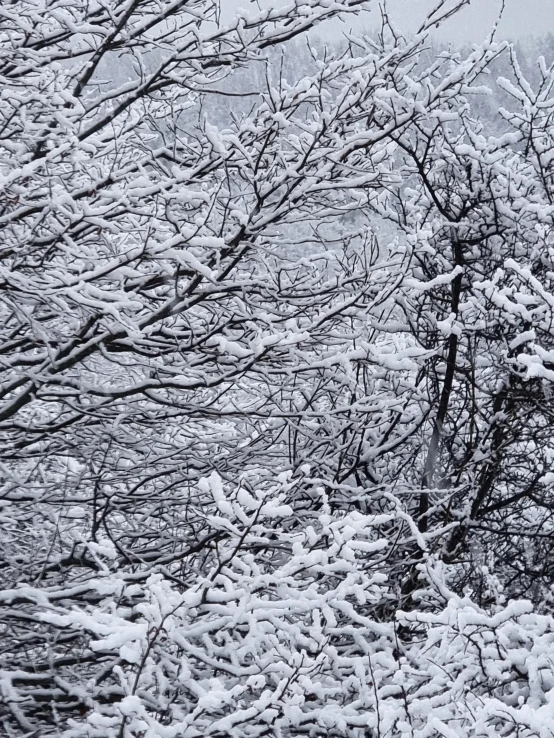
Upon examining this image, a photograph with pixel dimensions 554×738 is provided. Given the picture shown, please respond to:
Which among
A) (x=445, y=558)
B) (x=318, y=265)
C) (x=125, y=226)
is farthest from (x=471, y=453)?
(x=125, y=226)

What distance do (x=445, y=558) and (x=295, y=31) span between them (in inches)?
144

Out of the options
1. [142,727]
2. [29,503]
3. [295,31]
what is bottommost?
[142,727]

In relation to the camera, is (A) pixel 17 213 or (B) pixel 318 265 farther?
(B) pixel 318 265

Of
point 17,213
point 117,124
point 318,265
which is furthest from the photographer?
point 318,265

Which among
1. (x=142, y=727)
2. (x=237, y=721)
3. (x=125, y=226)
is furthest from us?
(x=125, y=226)

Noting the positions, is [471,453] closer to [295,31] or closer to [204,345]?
[204,345]

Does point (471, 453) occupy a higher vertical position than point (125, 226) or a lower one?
lower

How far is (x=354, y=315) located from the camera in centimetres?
357

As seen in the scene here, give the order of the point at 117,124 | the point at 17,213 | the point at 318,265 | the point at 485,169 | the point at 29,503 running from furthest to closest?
the point at 485,169, the point at 318,265, the point at 117,124, the point at 29,503, the point at 17,213

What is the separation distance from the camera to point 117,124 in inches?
160

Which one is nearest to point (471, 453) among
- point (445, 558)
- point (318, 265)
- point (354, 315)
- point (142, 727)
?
point (445, 558)

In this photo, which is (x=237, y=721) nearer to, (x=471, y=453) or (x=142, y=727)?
(x=142, y=727)

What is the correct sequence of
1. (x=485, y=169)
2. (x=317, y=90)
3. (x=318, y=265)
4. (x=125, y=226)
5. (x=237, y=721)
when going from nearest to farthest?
(x=237, y=721) → (x=317, y=90) → (x=125, y=226) → (x=318, y=265) → (x=485, y=169)

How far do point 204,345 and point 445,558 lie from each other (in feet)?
8.88
